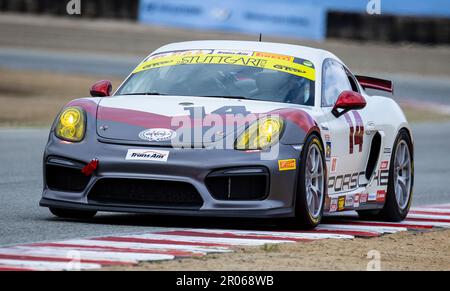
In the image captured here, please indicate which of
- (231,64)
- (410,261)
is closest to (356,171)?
(231,64)

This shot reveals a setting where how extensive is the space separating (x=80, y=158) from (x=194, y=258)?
1629mm

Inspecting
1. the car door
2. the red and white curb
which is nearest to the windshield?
the car door

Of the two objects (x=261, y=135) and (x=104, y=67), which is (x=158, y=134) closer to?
(x=261, y=135)

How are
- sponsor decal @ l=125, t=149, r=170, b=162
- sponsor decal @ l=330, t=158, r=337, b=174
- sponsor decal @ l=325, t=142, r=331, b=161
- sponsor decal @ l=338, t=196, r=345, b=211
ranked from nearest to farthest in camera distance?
sponsor decal @ l=125, t=149, r=170, b=162, sponsor decal @ l=325, t=142, r=331, b=161, sponsor decal @ l=330, t=158, r=337, b=174, sponsor decal @ l=338, t=196, r=345, b=211

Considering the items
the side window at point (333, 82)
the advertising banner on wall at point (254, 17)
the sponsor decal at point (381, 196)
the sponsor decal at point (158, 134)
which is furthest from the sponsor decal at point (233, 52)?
the advertising banner on wall at point (254, 17)

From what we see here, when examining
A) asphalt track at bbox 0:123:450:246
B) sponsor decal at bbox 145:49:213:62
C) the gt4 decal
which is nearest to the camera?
asphalt track at bbox 0:123:450:246

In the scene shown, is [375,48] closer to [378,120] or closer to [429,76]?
[429,76]

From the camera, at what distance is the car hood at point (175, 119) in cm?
837

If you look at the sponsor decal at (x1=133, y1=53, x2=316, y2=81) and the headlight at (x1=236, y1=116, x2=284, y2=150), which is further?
the sponsor decal at (x1=133, y1=53, x2=316, y2=81)

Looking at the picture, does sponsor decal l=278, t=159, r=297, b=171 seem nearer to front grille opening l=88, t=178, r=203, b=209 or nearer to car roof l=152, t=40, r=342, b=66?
front grille opening l=88, t=178, r=203, b=209

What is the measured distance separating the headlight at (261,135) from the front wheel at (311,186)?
0.73 ft

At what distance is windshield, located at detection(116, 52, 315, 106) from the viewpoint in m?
9.18

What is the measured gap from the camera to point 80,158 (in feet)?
27.5

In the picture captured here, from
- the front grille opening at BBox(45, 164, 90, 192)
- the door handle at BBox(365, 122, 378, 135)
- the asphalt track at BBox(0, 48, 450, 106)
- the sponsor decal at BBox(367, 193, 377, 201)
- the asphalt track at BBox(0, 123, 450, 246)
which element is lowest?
the asphalt track at BBox(0, 48, 450, 106)
